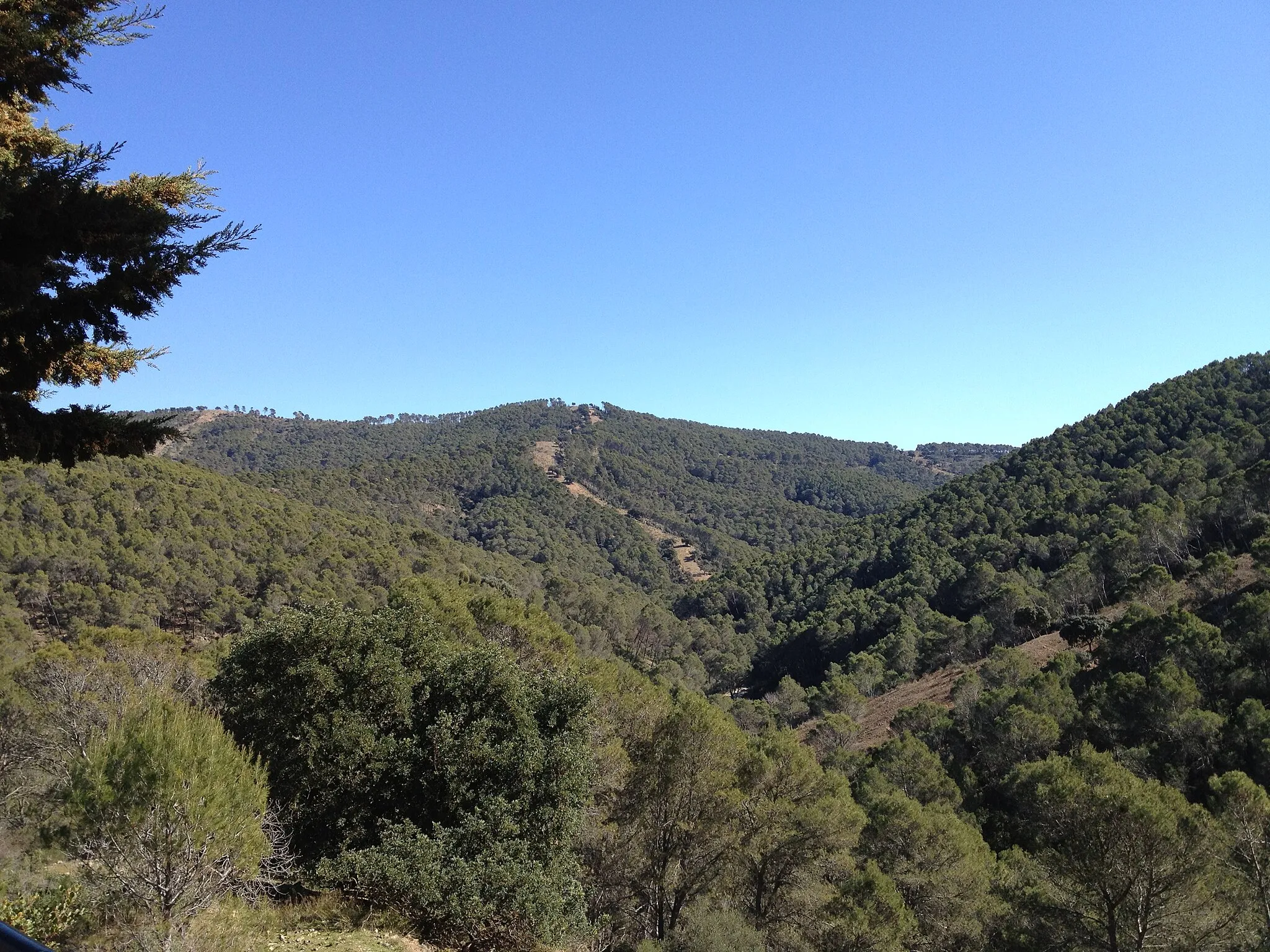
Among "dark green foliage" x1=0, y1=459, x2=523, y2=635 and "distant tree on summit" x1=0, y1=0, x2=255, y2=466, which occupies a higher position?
"distant tree on summit" x1=0, y1=0, x2=255, y2=466

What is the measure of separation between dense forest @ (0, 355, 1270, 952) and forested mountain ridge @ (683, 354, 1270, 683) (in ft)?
1.33

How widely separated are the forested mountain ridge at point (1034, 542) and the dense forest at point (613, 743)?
1.33 ft

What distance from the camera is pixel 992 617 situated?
172 ft

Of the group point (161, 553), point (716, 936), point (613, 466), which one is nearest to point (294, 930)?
point (716, 936)

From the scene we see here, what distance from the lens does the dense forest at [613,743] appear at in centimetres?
934

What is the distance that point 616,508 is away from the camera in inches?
5305

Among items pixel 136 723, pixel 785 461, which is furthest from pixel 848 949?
pixel 785 461

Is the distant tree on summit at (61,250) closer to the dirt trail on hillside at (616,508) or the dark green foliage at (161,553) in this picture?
the dark green foliage at (161,553)

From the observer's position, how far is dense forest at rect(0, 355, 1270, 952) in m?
9.34

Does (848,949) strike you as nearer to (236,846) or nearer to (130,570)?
(236,846)

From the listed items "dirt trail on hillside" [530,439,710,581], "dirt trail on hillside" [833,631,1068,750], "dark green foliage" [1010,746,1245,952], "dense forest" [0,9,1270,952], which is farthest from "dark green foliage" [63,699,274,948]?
"dirt trail on hillside" [530,439,710,581]

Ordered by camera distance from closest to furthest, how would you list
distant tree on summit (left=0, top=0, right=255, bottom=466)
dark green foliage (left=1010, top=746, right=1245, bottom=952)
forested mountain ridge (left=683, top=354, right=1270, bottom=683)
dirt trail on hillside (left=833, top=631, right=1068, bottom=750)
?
distant tree on summit (left=0, top=0, right=255, bottom=466) < dark green foliage (left=1010, top=746, right=1245, bottom=952) < dirt trail on hillside (left=833, top=631, right=1068, bottom=750) < forested mountain ridge (left=683, top=354, right=1270, bottom=683)

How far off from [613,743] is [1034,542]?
56201mm

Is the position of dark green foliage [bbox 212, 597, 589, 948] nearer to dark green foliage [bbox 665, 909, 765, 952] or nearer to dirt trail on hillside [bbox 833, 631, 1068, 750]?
dark green foliage [bbox 665, 909, 765, 952]
